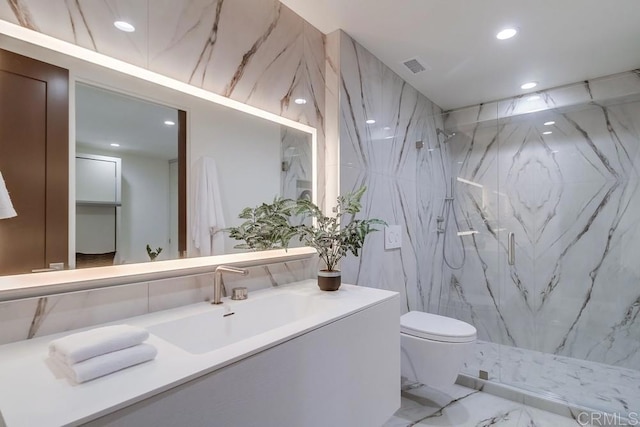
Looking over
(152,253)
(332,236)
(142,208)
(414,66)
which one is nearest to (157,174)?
(142,208)

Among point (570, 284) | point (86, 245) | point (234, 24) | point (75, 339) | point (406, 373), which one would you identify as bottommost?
point (406, 373)

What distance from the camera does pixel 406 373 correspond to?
217 cm

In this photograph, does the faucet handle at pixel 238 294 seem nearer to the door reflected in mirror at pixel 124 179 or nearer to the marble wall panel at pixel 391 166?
the door reflected in mirror at pixel 124 179

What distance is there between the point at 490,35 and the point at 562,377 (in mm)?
2480

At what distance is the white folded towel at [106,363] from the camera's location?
2.19 feet

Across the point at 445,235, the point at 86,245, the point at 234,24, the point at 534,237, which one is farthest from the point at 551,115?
the point at 86,245

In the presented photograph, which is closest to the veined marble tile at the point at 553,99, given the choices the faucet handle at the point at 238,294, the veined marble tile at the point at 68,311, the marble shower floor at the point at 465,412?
the marble shower floor at the point at 465,412

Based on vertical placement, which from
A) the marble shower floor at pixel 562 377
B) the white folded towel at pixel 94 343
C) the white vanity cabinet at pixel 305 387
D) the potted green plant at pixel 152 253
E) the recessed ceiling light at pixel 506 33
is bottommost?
the marble shower floor at pixel 562 377

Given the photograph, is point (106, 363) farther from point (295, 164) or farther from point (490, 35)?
point (490, 35)

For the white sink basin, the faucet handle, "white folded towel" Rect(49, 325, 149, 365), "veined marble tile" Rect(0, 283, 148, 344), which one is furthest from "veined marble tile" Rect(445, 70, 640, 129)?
"white folded towel" Rect(49, 325, 149, 365)

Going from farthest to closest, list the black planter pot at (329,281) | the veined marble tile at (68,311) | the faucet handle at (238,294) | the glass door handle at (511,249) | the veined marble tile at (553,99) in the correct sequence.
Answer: the glass door handle at (511,249) → the veined marble tile at (553,99) → the black planter pot at (329,281) → the faucet handle at (238,294) → the veined marble tile at (68,311)

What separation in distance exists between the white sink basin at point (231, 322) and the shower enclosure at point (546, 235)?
1761 millimetres

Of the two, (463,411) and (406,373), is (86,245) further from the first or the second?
(463,411)

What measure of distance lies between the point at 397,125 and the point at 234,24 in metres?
1.44
